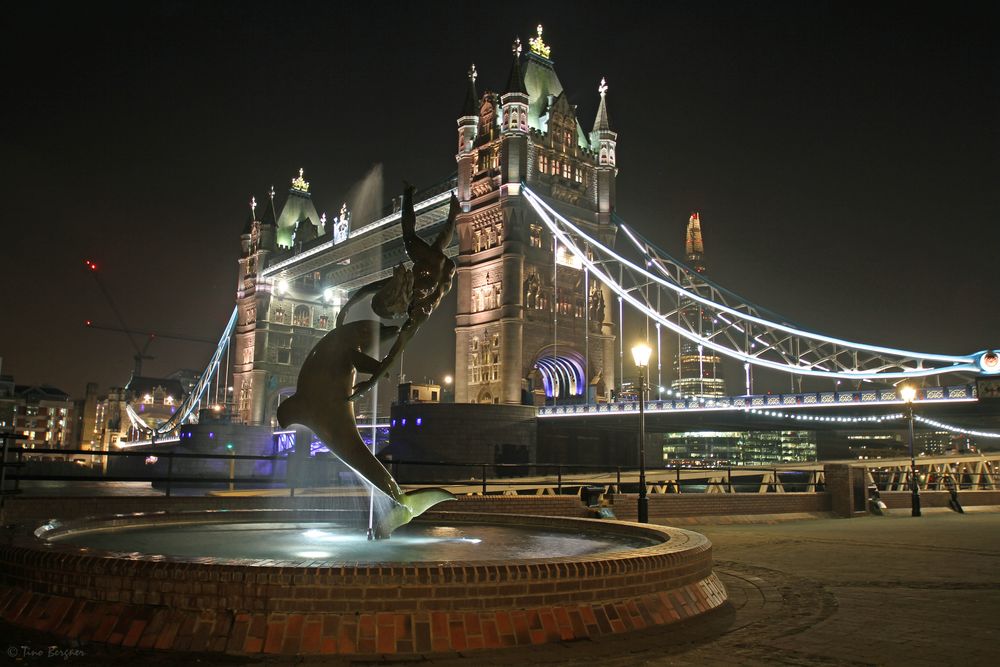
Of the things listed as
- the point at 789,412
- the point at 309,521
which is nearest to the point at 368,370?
the point at 309,521

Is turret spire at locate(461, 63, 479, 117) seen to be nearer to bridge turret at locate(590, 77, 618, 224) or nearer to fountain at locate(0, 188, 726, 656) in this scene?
bridge turret at locate(590, 77, 618, 224)

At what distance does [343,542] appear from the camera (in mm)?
9250

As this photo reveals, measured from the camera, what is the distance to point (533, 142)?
2298 inches

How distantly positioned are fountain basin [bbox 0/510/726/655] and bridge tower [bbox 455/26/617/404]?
154 ft

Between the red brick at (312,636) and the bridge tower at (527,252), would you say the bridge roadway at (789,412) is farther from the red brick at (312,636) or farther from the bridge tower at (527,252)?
the red brick at (312,636)

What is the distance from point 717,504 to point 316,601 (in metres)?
16.0

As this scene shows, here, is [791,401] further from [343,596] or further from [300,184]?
[300,184]

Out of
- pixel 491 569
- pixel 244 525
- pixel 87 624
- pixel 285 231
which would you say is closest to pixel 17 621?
pixel 87 624

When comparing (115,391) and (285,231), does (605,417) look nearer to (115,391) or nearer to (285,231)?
(285,231)

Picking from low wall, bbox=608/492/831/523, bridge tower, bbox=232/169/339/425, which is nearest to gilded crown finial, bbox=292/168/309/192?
bridge tower, bbox=232/169/339/425

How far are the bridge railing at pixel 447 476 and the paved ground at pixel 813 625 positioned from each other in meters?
5.95

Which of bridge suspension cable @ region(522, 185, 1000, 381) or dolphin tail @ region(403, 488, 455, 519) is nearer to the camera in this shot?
dolphin tail @ region(403, 488, 455, 519)

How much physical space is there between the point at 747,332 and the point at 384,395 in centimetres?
5747

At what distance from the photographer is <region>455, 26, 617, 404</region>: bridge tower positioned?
55.3 meters
